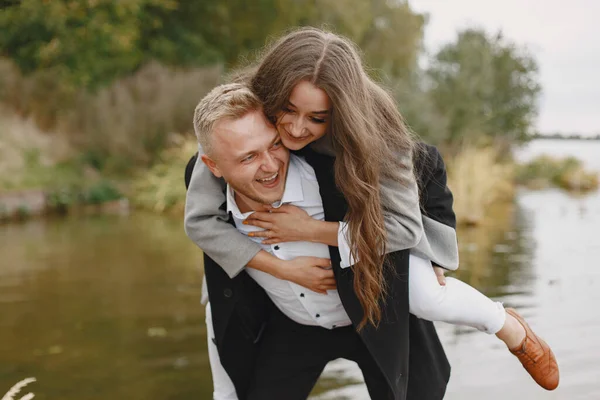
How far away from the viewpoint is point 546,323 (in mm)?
4711

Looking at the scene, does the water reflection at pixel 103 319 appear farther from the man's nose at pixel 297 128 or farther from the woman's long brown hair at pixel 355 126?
the man's nose at pixel 297 128

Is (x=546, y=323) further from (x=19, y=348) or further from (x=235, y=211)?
(x=19, y=348)

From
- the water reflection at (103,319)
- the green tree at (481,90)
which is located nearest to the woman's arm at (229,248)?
the water reflection at (103,319)

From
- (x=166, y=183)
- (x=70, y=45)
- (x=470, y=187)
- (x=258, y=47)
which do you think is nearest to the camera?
(x=470, y=187)

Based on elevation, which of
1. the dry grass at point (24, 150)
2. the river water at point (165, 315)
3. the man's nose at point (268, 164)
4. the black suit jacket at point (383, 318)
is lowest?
the river water at point (165, 315)

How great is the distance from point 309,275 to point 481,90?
63.1ft

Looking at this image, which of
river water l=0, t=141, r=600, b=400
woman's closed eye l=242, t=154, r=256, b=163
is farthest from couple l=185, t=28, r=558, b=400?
river water l=0, t=141, r=600, b=400

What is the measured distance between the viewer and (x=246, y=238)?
2502mm

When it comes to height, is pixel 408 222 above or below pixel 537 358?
above

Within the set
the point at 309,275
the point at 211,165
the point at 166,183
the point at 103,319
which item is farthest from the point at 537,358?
the point at 166,183

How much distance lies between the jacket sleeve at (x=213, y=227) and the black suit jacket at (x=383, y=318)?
150mm

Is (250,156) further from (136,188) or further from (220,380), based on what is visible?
(136,188)

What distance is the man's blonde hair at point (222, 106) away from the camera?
2.26m

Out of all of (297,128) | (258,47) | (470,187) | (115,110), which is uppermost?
(258,47)
